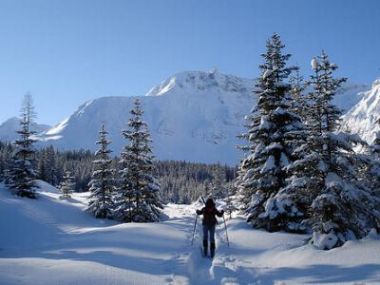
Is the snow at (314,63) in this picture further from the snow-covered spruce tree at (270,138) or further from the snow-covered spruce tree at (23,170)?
the snow-covered spruce tree at (23,170)

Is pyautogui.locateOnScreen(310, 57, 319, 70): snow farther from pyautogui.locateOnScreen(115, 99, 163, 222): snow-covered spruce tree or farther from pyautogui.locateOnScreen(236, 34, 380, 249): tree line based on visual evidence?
pyautogui.locateOnScreen(115, 99, 163, 222): snow-covered spruce tree

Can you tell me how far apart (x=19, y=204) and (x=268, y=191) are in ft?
84.5

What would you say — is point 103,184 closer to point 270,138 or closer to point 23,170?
point 23,170

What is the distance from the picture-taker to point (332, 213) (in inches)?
637

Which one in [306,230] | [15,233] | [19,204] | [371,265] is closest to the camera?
[371,265]

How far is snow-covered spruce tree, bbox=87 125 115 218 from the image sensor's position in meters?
44.4

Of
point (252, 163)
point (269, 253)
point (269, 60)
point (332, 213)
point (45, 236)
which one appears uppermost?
point (269, 60)

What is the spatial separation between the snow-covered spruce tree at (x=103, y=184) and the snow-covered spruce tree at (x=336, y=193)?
30160 millimetres

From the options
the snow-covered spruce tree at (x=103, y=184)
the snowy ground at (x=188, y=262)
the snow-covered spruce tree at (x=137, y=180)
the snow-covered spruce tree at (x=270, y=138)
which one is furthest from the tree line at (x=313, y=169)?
the snow-covered spruce tree at (x=103, y=184)

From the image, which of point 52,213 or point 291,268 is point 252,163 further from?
point 52,213

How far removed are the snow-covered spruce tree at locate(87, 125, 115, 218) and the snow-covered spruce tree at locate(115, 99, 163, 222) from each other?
23.4ft

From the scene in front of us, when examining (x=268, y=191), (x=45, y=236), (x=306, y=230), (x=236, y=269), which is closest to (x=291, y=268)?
(x=236, y=269)

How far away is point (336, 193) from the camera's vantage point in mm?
16000

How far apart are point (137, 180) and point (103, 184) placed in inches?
355
